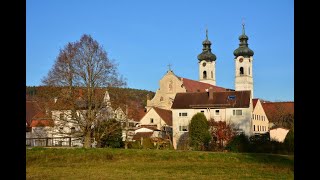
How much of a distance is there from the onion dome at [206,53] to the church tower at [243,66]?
6.49m

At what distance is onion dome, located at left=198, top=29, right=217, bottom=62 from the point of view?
130m

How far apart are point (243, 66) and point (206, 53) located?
1086 centimetres

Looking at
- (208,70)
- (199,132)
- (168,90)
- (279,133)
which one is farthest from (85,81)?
(208,70)

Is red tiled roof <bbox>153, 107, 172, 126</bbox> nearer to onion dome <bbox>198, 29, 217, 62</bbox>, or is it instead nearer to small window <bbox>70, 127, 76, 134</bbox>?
small window <bbox>70, 127, 76, 134</bbox>

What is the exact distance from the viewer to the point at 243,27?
13075 cm

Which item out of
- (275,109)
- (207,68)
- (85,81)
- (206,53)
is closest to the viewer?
(85,81)

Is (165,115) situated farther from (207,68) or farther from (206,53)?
(206,53)

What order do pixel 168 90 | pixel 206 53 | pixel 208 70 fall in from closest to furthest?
pixel 168 90 < pixel 208 70 < pixel 206 53

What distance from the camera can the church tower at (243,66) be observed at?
12725 centimetres

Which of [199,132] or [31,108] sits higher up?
[31,108]

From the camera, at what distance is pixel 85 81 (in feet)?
136
